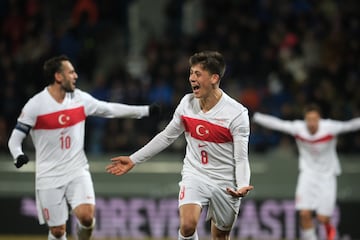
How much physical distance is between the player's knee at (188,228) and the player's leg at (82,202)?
146 centimetres

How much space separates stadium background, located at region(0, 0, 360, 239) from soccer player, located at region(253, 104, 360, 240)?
1418 millimetres

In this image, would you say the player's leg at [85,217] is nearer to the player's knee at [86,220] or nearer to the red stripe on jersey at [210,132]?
the player's knee at [86,220]

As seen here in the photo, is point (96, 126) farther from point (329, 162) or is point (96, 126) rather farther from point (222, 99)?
point (222, 99)

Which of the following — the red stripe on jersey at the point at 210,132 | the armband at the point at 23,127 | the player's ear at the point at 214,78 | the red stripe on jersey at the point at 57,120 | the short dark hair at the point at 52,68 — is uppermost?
the short dark hair at the point at 52,68

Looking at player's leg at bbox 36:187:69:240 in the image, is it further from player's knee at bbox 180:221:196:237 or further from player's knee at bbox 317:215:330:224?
player's knee at bbox 317:215:330:224

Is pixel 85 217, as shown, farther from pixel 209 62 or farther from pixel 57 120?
pixel 209 62

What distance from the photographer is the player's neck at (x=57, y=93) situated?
33.2 feet

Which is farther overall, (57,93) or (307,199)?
(307,199)

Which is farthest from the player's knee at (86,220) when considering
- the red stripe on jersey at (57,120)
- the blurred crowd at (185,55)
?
the blurred crowd at (185,55)

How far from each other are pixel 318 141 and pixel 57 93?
4159mm

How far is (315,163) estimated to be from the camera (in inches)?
508

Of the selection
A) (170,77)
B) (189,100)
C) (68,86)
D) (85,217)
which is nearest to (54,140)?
(68,86)

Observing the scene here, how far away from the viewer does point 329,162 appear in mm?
12906

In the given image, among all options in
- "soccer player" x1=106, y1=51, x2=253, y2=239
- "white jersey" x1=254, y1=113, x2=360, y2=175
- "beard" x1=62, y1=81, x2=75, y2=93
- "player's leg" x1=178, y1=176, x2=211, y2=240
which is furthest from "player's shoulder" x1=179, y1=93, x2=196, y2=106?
"white jersey" x1=254, y1=113, x2=360, y2=175
